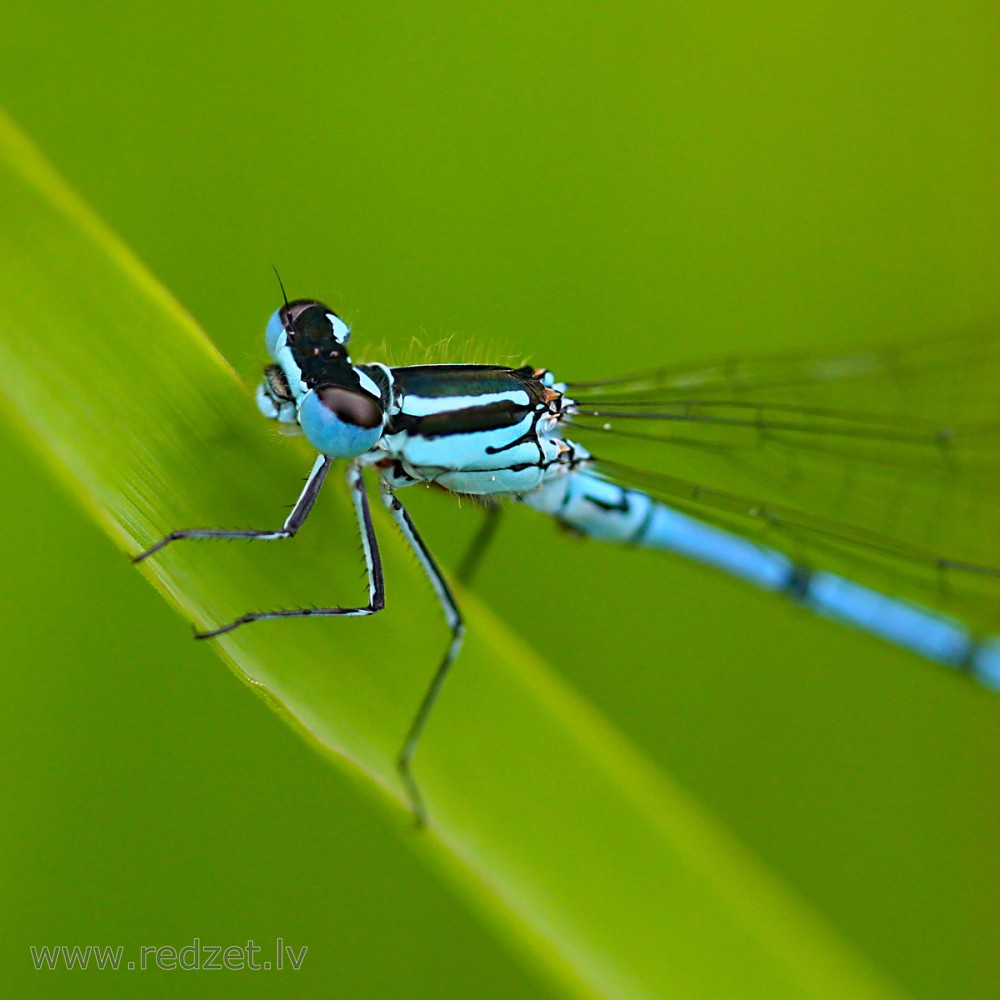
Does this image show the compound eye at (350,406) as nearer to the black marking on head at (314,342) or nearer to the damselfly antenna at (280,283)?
the black marking on head at (314,342)

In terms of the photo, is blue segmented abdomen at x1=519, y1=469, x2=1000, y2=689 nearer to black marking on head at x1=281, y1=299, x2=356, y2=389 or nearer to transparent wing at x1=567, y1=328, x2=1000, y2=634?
transparent wing at x1=567, y1=328, x2=1000, y2=634

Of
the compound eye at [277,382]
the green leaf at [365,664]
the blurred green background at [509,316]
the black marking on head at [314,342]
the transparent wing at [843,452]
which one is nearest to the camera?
the green leaf at [365,664]

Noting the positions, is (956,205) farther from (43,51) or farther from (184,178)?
(43,51)

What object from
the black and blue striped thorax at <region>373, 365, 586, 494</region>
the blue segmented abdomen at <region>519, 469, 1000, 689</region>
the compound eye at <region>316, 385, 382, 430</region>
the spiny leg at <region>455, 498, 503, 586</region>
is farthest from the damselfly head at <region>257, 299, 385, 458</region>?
the blue segmented abdomen at <region>519, 469, 1000, 689</region>

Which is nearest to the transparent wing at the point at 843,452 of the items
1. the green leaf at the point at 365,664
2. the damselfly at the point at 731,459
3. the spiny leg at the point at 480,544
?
the damselfly at the point at 731,459

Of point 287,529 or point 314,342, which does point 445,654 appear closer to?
point 287,529

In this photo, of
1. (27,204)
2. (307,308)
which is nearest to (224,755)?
(307,308)

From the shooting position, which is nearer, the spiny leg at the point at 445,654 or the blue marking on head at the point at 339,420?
the spiny leg at the point at 445,654
